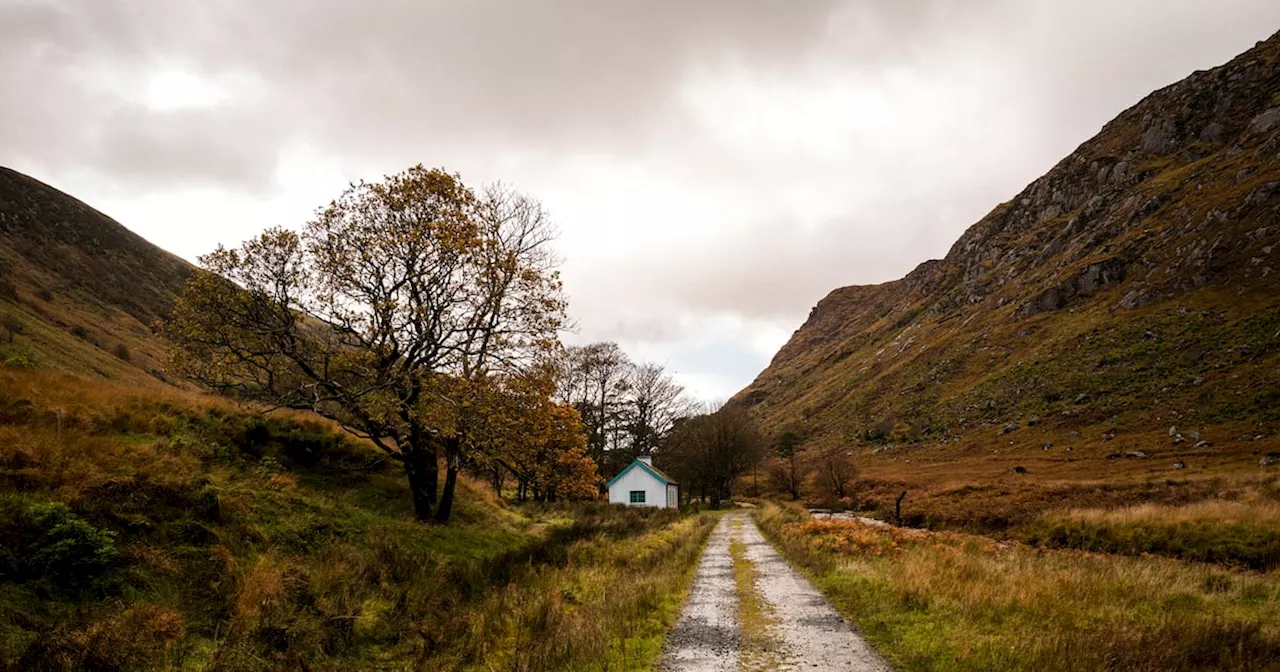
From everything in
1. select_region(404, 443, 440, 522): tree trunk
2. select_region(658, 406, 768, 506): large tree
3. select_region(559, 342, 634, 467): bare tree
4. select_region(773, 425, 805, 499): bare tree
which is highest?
select_region(559, 342, 634, 467): bare tree

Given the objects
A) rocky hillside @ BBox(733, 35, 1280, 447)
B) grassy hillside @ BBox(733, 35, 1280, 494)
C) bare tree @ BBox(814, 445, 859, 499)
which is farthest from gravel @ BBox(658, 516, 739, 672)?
rocky hillside @ BBox(733, 35, 1280, 447)

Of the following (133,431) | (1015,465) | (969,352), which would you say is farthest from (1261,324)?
(133,431)

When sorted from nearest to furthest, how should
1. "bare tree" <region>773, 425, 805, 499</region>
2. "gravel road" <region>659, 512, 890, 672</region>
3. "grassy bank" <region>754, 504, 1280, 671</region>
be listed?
"grassy bank" <region>754, 504, 1280, 671</region>, "gravel road" <region>659, 512, 890, 672</region>, "bare tree" <region>773, 425, 805, 499</region>

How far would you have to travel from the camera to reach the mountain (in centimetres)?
5306

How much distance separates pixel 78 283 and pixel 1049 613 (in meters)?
130

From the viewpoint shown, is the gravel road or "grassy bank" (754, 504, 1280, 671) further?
the gravel road

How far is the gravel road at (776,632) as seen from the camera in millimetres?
7871

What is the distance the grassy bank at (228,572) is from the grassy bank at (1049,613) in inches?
157

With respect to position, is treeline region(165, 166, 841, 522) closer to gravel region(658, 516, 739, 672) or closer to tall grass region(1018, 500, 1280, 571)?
gravel region(658, 516, 739, 672)

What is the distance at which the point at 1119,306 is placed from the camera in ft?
275

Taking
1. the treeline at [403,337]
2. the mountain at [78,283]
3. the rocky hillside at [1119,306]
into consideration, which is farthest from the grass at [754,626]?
the rocky hillside at [1119,306]

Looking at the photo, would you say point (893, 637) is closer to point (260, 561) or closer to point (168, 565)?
point (260, 561)

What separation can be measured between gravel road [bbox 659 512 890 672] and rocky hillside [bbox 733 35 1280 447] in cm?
5797

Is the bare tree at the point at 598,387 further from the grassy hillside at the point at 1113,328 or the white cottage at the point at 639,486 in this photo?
the grassy hillside at the point at 1113,328
